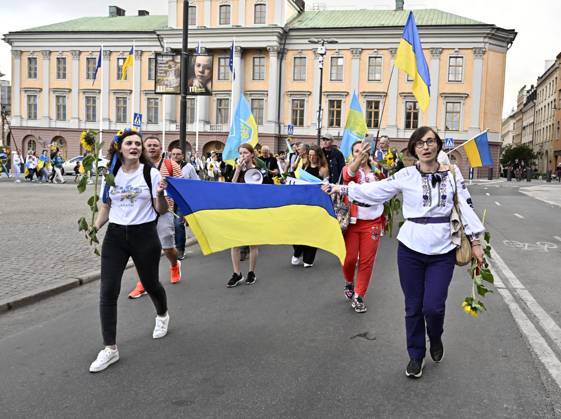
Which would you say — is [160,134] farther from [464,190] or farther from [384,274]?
[464,190]

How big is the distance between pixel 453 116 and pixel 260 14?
68.2 ft

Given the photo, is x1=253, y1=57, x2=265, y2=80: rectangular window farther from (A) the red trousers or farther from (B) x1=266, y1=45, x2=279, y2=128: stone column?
(A) the red trousers

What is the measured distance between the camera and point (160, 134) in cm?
6000

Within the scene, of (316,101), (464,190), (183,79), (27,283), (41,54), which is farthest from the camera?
(41,54)

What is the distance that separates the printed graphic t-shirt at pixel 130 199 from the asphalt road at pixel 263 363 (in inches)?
44.8

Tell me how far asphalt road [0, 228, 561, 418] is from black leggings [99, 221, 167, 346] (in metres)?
0.37

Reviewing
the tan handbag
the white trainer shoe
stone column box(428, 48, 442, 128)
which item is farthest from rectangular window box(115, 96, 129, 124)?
the tan handbag

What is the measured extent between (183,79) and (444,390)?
11.1 metres

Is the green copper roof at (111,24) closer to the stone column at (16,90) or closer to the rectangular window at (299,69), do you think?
the stone column at (16,90)

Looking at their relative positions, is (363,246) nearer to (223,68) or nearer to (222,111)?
(222,111)

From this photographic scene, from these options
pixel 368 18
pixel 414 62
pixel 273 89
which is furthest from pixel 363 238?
pixel 368 18

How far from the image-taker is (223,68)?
5816cm

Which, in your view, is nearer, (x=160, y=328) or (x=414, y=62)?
(x=160, y=328)

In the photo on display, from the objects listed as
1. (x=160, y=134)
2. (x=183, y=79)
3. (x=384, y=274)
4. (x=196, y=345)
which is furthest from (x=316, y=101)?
(x=196, y=345)
